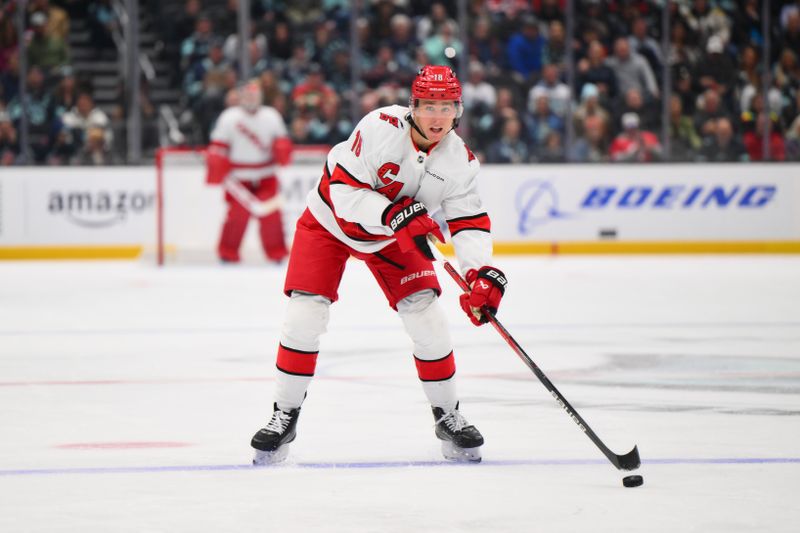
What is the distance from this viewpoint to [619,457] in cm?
364

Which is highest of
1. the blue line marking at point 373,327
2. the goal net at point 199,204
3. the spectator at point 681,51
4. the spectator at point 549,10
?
the spectator at point 549,10

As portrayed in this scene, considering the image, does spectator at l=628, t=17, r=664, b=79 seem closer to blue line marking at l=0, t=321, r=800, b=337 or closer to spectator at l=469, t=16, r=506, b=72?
spectator at l=469, t=16, r=506, b=72

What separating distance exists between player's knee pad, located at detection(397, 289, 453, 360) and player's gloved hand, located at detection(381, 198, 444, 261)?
0.23 meters

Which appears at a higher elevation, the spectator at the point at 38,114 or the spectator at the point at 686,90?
the spectator at the point at 686,90

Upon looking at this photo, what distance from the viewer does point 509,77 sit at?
1220 centimetres

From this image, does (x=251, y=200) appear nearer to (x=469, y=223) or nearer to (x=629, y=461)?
(x=469, y=223)

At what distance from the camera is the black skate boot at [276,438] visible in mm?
3947

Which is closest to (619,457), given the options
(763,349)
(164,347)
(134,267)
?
(763,349)

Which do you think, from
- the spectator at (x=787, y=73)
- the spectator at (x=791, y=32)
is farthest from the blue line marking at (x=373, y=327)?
the spectator at (x=791, y=32)

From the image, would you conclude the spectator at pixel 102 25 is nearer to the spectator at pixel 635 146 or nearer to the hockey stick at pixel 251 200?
the hockey stick at pixel 251 200

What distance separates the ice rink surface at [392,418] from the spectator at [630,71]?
3577 millimetres

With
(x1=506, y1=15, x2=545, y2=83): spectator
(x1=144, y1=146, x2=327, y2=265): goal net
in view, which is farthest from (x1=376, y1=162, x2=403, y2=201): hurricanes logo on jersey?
(x1=506, y1=15, x2=545, y2=83): spectator

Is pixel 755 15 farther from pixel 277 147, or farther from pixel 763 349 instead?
pixel 763 349

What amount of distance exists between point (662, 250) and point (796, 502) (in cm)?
866
